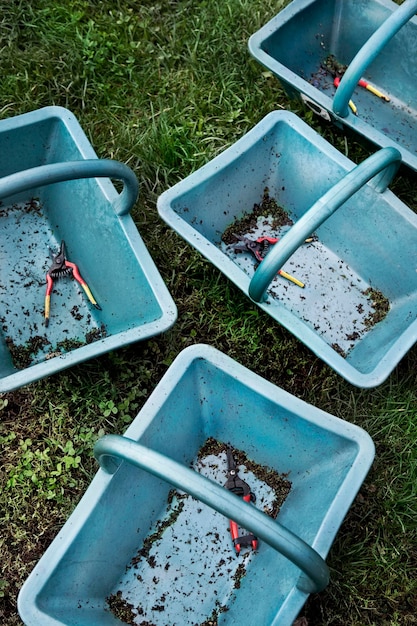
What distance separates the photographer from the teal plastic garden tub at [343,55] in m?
2.28

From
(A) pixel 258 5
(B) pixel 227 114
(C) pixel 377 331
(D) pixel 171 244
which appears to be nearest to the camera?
(C) pixel 377 331

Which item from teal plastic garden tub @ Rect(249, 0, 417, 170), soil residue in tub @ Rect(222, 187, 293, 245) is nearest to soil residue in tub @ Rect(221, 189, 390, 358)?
soil residue in tub @ Rect(222, 187, 293, 245)

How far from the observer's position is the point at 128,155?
7.86ft

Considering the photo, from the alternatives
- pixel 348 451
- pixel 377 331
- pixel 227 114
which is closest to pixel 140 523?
pixel 348 451

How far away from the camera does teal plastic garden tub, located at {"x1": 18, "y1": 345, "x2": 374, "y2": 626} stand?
1508mm

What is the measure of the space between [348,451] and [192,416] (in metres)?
0.44

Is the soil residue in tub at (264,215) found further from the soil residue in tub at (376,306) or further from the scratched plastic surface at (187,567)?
the scratched plastic surface at (187,567)

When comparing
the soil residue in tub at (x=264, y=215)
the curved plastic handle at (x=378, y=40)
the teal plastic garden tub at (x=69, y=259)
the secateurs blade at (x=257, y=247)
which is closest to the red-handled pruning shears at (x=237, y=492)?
the teal plastic garden tub at (x=69, y=259)

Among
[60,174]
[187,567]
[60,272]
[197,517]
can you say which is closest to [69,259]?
[60,272]

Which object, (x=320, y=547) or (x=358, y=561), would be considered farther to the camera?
(x=358, y=561)

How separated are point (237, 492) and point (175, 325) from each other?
606 mm

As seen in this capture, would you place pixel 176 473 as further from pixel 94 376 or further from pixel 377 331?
pixel 377 331

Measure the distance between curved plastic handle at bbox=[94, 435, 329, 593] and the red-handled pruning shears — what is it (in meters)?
0.47

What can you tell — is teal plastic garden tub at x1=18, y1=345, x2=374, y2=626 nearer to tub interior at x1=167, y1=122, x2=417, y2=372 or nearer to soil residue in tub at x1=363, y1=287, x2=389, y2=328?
tub interior at x1=167, y1=122, x2=417, y2=372
